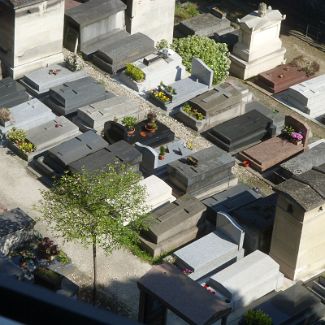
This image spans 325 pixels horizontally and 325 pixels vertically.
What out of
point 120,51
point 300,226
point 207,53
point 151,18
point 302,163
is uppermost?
point 300,226

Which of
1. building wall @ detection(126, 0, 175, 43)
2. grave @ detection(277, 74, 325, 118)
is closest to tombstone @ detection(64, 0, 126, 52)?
building wall @ detection(126, 0, 175, 43)

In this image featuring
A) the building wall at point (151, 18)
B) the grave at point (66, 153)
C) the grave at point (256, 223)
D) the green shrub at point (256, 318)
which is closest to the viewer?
the green shrub at point (256, 318)

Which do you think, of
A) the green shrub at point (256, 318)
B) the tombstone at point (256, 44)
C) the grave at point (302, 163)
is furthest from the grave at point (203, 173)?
the tombstone at point (256, 44)

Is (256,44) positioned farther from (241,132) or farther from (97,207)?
(97,207)

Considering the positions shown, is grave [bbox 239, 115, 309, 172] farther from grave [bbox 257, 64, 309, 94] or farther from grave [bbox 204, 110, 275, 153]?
grave [bbox 257, 64, 309, 94]

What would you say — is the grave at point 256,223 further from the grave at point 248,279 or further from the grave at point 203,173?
the grave at point 203,173

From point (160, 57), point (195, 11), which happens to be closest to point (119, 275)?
point (160, 57)

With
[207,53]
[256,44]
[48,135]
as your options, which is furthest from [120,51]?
[48,135]
